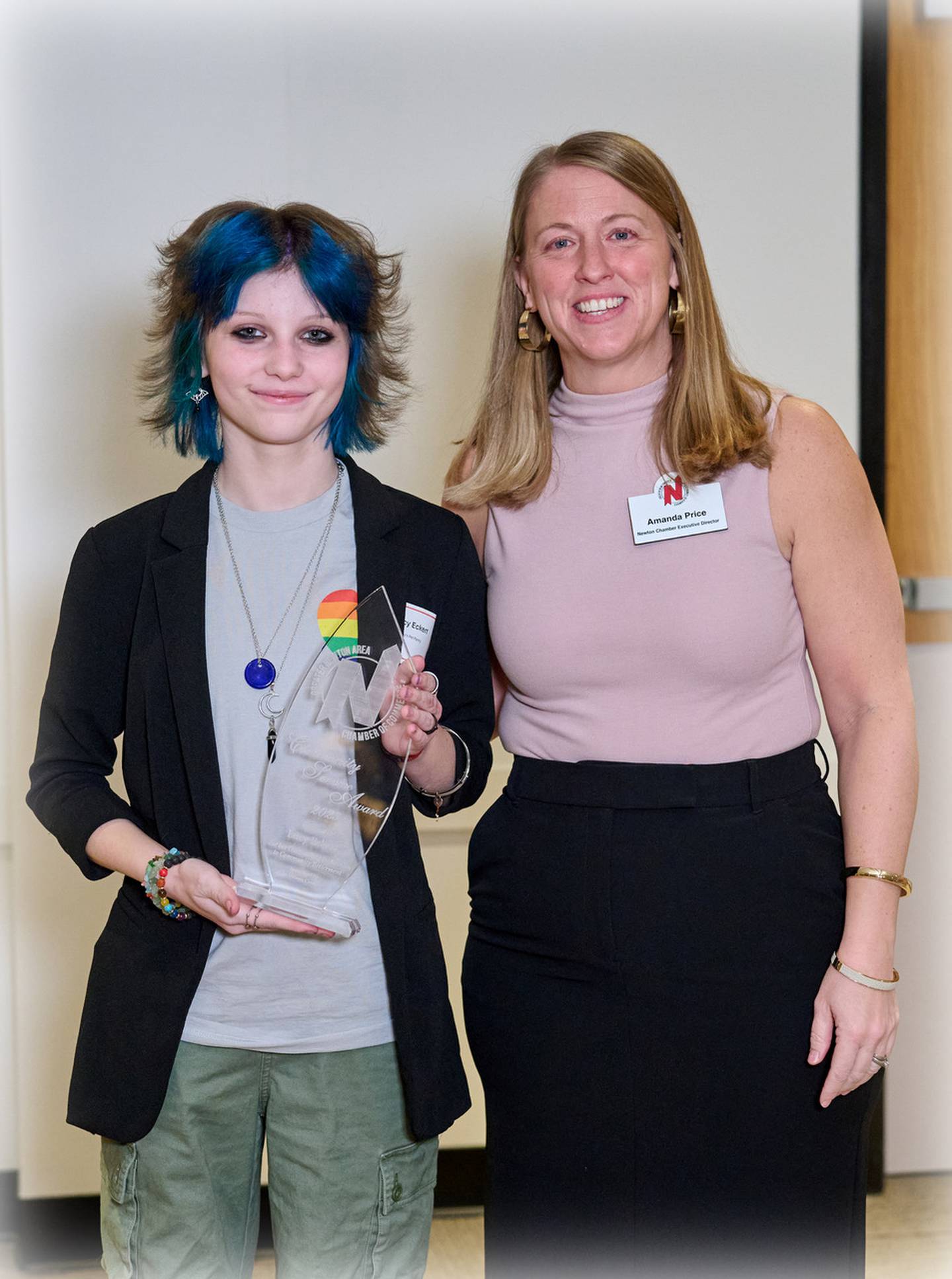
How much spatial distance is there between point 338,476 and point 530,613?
0.32 metres

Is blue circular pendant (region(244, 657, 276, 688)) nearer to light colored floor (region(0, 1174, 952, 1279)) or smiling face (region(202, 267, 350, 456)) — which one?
smiling face (region(202, 267, 350, 456))

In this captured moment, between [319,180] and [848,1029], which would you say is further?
[319,180]

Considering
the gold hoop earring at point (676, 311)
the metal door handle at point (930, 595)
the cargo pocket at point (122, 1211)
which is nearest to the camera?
the cargo pocket at point (122, 1211)

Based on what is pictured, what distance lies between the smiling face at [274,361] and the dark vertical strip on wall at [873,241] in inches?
68.1

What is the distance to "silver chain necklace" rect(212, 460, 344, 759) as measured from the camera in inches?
58.5

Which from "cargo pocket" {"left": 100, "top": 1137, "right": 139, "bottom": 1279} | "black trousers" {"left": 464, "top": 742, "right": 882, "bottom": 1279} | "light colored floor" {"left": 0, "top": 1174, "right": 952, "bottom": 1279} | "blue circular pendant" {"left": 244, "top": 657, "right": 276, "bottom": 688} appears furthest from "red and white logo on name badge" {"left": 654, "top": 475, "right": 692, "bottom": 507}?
"light colored floor" {"left": 0, "top": 1174, "right": 952, "bottom": 1279}

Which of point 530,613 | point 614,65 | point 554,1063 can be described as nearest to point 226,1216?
point 554,1063

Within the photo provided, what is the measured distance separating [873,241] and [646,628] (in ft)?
5.44

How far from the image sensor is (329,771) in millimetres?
1461

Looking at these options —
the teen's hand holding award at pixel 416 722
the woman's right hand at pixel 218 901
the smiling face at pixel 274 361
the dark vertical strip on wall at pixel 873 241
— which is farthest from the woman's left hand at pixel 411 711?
the dark vertical strip on wall at pixel 873 241

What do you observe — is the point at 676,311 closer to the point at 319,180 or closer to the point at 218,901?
the point at 218,901

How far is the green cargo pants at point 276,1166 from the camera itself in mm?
1486

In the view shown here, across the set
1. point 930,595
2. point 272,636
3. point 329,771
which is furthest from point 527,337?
point 930,595

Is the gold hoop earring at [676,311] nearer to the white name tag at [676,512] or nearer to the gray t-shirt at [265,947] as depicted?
the white name tag at [676,512]
